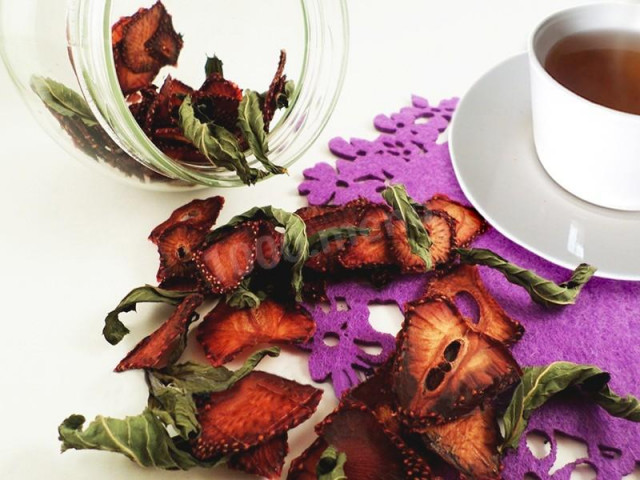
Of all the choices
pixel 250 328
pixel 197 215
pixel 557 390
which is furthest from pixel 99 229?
pixel 557 390

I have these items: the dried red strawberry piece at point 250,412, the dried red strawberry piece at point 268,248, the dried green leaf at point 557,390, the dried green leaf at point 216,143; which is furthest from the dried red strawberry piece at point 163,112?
the dried green leaf at point 557,390

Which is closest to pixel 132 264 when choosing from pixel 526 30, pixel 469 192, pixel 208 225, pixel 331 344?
pixel 208 225

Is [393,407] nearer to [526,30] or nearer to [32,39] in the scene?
[32,39]

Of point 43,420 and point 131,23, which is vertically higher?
point 131,23

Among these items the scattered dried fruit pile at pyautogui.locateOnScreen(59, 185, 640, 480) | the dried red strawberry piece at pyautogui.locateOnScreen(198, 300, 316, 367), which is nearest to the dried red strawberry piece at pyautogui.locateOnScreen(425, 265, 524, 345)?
the scattered dried fruit pile at pyautogui.locateOnScreen(59, 185, 640, 480)

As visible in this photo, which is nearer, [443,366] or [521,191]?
[443,366]

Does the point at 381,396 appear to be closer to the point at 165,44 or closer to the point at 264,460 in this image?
the point at 264,460
